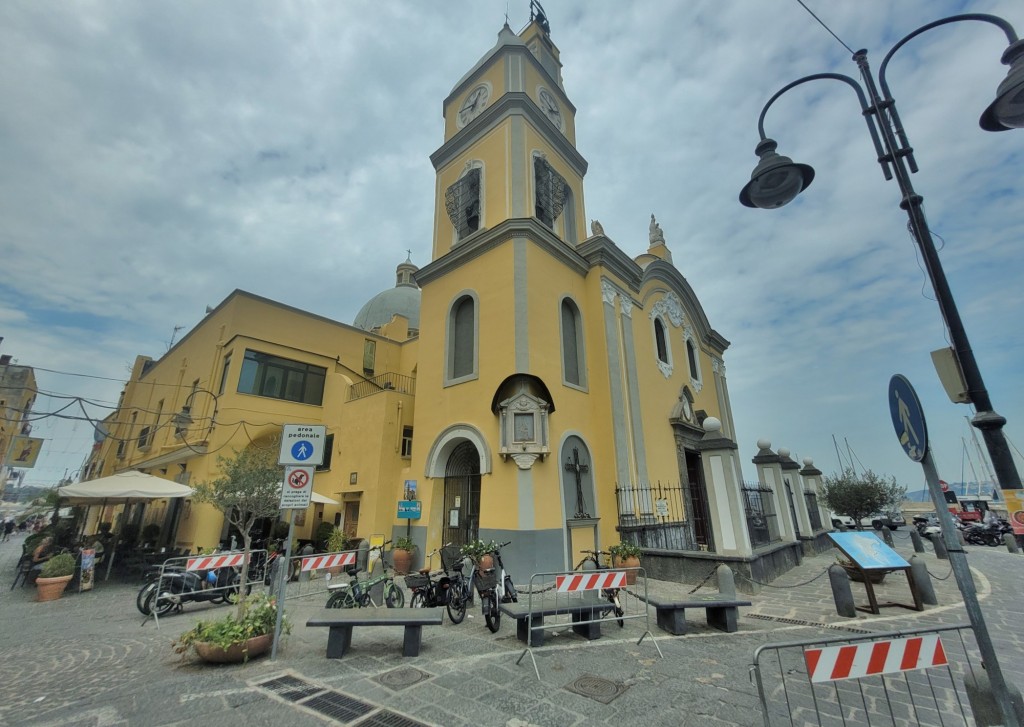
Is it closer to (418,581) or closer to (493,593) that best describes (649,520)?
(493,593)

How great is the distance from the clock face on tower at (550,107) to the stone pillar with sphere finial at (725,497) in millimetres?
12482

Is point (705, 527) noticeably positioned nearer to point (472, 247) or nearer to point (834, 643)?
point (472, 247)

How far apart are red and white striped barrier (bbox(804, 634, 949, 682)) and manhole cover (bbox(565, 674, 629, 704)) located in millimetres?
1953

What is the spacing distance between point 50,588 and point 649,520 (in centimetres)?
1392

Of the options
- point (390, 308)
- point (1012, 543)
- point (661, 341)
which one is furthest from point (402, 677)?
point (390, 308)

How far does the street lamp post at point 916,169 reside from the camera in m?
3.40

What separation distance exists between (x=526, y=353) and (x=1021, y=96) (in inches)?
338

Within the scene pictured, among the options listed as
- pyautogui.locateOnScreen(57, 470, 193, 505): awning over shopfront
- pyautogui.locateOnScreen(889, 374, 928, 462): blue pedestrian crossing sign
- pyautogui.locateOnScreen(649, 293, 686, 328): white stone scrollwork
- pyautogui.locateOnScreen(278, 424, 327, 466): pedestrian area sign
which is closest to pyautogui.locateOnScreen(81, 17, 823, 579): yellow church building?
pyautogui.locateOnScreen(649, 293, 686, 328): white stone scrollwork

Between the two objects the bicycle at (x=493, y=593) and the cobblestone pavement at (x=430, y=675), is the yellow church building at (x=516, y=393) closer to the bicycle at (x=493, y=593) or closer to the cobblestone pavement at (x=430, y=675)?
the bicycle at (x=493, y=593)

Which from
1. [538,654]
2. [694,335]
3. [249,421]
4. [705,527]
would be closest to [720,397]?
[694,335]

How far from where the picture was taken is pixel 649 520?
38.8ft

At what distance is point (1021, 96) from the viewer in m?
3.52

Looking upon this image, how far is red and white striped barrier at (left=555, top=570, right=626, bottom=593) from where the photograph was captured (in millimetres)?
5648

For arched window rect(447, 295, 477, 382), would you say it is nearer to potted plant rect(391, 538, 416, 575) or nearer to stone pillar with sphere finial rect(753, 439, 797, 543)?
potted plant rect(391, 538, 416, 575)
